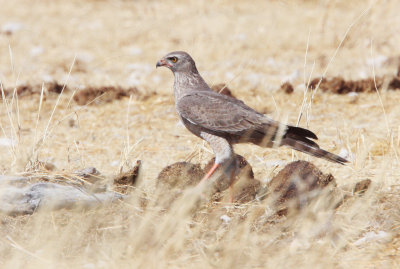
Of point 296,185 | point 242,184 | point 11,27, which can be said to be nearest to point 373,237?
point 296,185

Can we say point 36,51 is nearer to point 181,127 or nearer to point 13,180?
point 181,127

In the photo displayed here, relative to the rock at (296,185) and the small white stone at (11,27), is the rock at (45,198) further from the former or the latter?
the small white stone at (11,27)

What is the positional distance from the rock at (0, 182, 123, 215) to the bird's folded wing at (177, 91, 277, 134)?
1.10m

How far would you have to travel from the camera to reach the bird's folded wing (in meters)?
5.69

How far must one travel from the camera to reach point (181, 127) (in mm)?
8320

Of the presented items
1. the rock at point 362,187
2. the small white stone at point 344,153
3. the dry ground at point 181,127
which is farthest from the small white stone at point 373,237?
the small white stone at point 344,153

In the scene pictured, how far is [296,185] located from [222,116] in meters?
1.03

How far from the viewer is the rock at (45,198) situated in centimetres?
484

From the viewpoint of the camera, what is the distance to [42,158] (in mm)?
6977

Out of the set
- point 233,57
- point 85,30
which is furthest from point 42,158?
point 85,30

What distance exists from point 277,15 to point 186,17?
6.23 ft

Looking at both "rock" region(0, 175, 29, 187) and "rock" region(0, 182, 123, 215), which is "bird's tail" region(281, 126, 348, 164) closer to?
"rock" region(0, 182, 123, 215)

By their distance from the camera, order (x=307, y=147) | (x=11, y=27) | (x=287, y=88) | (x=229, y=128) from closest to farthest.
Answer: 1. (x=307, y=147)
2. (x=229, y=128)
3. (x=287, y=88)
4. (x=11, y=27)

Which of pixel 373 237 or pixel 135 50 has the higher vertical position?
pixel 373 237
